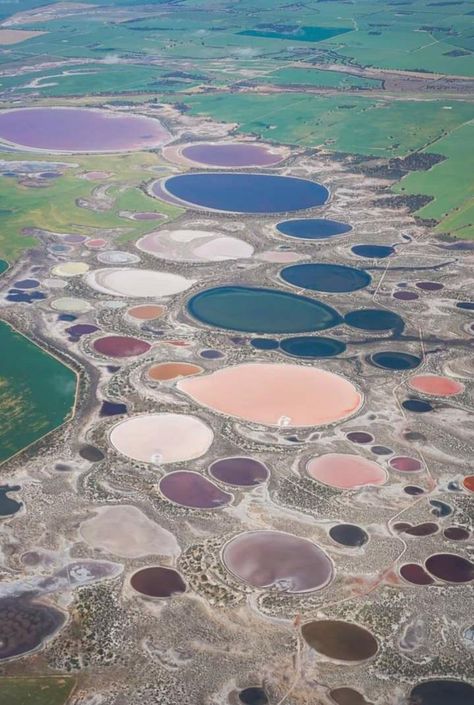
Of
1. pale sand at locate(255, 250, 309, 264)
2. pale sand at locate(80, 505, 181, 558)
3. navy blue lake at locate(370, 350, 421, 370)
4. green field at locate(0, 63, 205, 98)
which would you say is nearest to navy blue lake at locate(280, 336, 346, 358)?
navy blue lake at locate(370, 350, 421, 370)

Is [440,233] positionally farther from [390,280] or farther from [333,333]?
[333,333]

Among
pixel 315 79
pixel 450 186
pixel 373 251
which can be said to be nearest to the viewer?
pixel 373 251

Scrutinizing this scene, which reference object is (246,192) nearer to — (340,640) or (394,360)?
(394,360)

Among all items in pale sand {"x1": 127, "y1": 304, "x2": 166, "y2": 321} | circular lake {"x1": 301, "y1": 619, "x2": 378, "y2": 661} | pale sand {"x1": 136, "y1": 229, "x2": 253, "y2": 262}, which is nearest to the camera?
circular lake {"x1": 301, "y1": 619, "x2": 378, "y2": 661}

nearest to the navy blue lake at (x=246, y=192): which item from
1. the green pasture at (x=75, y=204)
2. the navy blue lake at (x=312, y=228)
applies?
the navy blue lake at (x=312, y=228)

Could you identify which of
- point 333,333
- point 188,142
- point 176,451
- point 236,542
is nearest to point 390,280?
point 333,333

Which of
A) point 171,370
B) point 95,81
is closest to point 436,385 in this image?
point 171,370

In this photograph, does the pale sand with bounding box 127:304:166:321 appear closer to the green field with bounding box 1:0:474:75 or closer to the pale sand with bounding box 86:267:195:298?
the pale sand with bounding box 86:267:195:298
